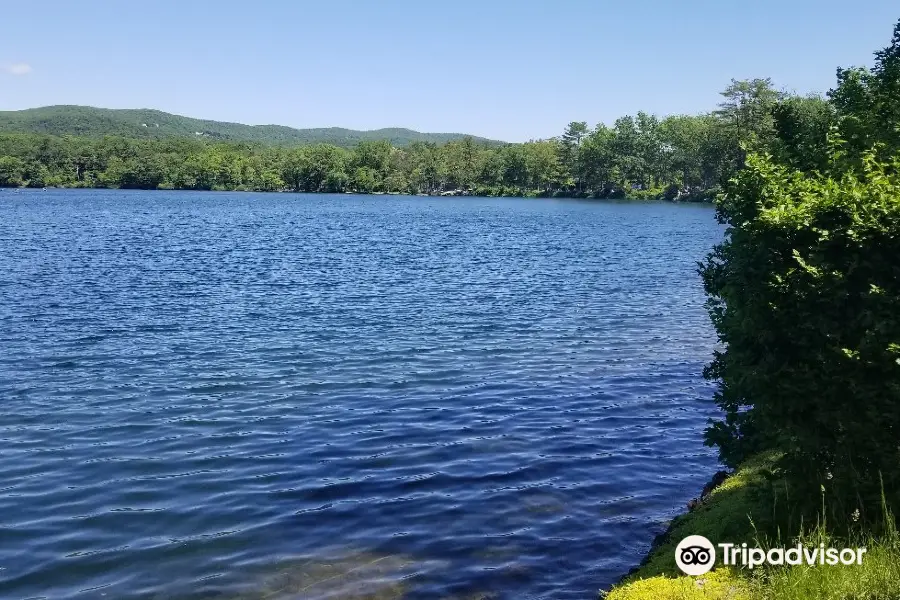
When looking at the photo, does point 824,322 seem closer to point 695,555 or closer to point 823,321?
point 823,321

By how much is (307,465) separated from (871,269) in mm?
10470

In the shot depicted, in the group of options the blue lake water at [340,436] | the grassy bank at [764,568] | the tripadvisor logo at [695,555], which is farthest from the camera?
the blue lake water at [340,436]

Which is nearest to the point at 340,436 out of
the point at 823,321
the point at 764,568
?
the point at 764,568

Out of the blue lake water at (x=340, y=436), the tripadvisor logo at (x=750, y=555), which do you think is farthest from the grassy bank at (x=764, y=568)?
the blue lake water at (x=340, y=436)

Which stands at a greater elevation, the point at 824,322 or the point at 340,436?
the point at 824,322

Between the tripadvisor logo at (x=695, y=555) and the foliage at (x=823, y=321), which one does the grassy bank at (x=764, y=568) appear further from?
the foliage at (x=823, y=321)

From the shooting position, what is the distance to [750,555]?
766 cm

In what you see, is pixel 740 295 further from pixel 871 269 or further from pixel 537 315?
pixel 537 315

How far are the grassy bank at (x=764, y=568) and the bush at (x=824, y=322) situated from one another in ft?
1.72

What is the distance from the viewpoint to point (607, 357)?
882 inches

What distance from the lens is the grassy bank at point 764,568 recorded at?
6.37 meters

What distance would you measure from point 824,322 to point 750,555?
2.57 m

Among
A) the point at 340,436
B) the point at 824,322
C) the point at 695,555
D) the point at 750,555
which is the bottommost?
the point at 340,436

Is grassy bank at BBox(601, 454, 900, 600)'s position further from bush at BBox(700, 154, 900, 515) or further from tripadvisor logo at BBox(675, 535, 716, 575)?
bush at BBox(700, 154, 900, 515)
